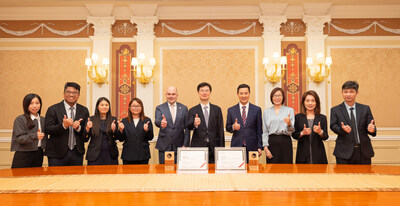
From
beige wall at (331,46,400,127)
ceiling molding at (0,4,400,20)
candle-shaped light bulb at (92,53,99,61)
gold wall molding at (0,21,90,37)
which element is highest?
ceiling molding at (0,4,400,20)

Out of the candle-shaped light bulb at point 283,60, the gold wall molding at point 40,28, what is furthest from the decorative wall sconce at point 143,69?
the candle-shaped light bulb at point 283,60

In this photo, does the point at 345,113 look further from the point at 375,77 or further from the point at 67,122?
the point at 67,122

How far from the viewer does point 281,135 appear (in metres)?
3.19

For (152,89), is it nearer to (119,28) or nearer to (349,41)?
(119,28)

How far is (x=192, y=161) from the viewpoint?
2094 mm

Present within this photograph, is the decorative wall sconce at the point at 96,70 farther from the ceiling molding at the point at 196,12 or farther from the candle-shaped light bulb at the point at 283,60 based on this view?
the candle-shaped light bulb at the point at 283,60

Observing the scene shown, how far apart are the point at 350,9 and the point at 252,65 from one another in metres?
1.96

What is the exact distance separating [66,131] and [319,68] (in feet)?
13.0

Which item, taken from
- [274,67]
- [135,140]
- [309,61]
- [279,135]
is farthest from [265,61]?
[135,140]

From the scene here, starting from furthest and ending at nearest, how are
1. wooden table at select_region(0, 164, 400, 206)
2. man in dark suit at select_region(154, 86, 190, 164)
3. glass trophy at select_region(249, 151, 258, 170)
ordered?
man in dark suit at select_region(154, 86, 190, 164), glass trophy at select_region(249, 151, 258, 170), wooden table at select_region(0, 164, 400, 206)

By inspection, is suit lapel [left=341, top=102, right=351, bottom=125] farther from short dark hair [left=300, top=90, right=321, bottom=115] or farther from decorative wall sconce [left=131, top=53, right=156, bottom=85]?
decorative wall sconce [left=131, top=53, right=156, bottom=85]

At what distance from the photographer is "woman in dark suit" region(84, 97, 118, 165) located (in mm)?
2955

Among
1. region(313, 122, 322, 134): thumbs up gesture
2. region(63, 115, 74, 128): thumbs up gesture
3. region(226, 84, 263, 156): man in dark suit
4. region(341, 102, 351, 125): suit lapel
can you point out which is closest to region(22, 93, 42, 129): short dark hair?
region(63, 115, 74, 128): thumbs up gesture

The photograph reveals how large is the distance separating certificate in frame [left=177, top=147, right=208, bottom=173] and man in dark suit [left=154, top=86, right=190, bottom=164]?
4.31 feet
